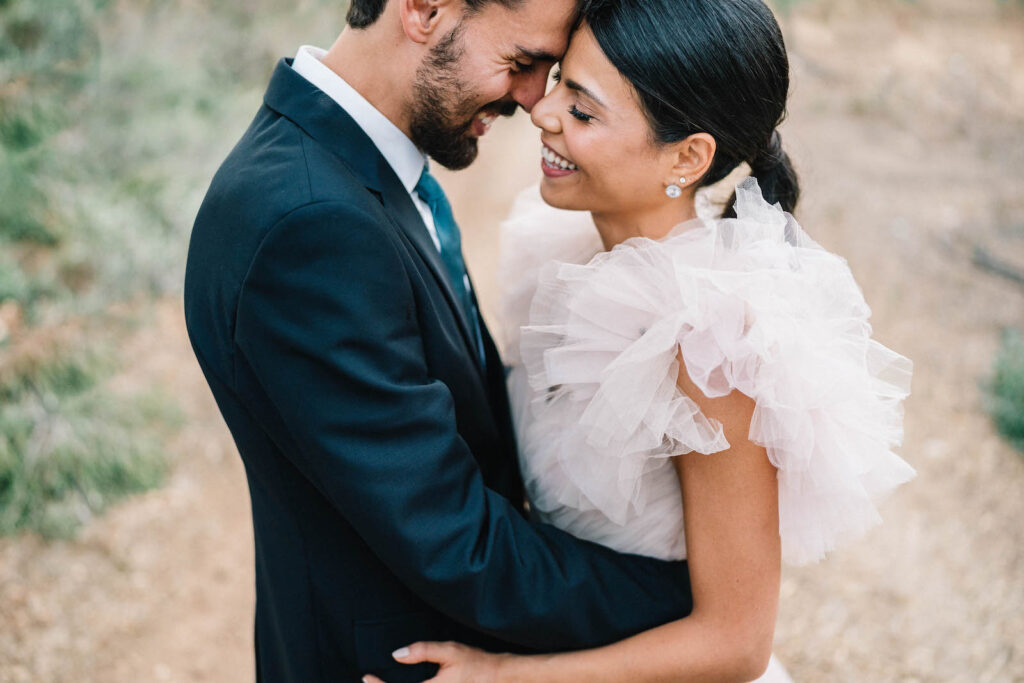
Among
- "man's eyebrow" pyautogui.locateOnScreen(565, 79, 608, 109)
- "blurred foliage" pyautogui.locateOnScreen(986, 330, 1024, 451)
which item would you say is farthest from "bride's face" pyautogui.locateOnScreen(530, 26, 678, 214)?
"blurred foliage" pyautogui.locateOnScreen(986, 330, 1024, 451)

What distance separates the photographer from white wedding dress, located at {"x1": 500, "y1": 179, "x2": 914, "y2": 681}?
4.96 feet

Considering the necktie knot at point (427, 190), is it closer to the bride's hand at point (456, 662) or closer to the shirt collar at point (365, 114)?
the shirt collar at point (365, 114)

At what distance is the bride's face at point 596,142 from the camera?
1728 mm

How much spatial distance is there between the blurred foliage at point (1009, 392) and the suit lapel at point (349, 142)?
14.0 feet

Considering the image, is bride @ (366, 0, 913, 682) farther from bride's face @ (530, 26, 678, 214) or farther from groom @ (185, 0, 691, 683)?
groom @ (185, 0, 691, 683)

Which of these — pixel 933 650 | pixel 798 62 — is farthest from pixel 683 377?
pixel 798 62

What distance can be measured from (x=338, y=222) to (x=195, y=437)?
3095 mm

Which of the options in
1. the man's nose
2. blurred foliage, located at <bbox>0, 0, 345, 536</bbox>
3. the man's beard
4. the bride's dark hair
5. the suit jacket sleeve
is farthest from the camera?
blurred foliage, located at <bbox>0, 0, 345, 536</bbox>

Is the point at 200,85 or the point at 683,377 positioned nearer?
the point at 683,377

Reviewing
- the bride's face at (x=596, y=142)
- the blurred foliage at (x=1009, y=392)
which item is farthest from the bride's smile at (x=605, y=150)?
the blurred foliage at (x=1009, y=392)

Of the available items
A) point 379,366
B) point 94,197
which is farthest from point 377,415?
point 94,197

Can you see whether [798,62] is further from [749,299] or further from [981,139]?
[749,299]

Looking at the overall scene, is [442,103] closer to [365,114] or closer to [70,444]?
[365,114]

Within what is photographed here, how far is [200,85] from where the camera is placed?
20.5ft
